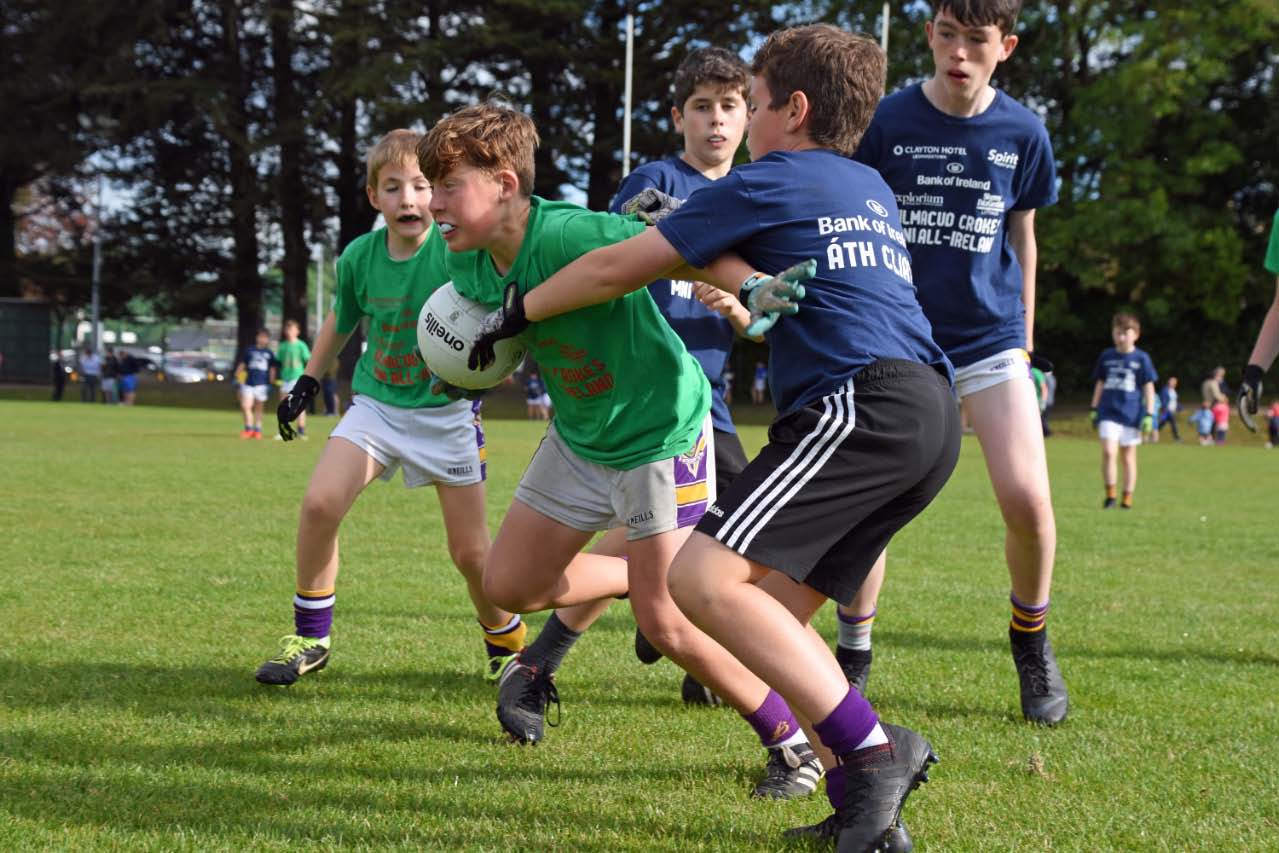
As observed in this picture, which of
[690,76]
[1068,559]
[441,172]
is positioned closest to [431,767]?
[441,172]

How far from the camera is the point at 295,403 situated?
17.1ft

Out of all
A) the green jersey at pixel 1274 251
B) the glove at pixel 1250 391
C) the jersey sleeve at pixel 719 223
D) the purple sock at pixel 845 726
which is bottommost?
the purple sock at pixel 845 726

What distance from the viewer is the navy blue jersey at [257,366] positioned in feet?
78.0

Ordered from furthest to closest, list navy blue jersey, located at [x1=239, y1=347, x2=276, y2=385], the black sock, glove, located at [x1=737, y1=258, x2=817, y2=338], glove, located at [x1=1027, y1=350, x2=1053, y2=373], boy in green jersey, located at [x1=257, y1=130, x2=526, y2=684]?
navy blue jersey, located at [x1=239, y1=347, x2=276, y2=385]
boy in green jersey, located at [x1=257, y1=130, x2=526, y2=684]
glove, located at [x1=1027, y1=350, x2=1053, y2=373]
the black sock
glove, located at [x1=737, y1=258, x2=817, y2=338]

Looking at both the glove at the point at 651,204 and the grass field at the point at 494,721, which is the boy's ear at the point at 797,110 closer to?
the glove at the point at 651,204

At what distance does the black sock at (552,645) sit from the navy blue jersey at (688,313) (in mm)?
932

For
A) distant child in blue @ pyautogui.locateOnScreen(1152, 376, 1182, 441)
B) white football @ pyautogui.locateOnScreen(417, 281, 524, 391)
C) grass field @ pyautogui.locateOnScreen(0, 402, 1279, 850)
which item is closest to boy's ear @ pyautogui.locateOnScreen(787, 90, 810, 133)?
white football @ pyautogui.locateOnScreen(417, 281, 524, 391)

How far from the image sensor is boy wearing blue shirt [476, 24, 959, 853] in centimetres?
310

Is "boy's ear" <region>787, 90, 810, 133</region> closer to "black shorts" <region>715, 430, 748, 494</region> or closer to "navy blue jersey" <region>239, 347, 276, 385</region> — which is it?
"black shorts" <region>715, 430, 748, 494</region>

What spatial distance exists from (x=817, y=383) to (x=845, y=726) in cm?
81

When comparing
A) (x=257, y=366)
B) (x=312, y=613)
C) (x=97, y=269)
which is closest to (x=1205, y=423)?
(x=257, y=366)

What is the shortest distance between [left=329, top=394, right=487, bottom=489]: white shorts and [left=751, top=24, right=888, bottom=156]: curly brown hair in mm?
2223

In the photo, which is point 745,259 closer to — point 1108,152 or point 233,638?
point 233,638

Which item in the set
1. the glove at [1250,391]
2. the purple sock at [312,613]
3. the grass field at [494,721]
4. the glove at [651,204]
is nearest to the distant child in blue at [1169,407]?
the grass field at [494,721]
